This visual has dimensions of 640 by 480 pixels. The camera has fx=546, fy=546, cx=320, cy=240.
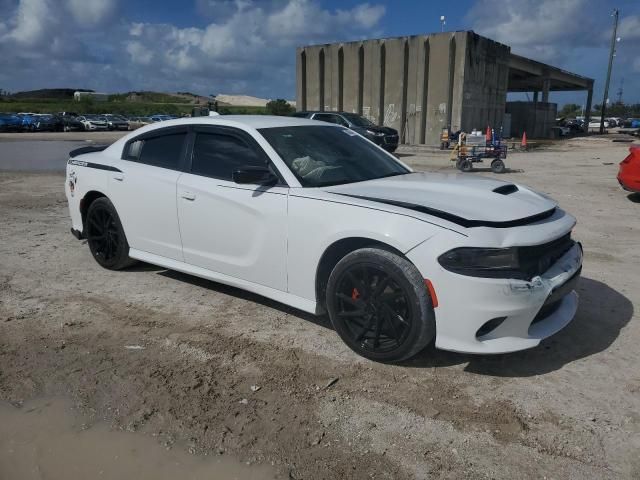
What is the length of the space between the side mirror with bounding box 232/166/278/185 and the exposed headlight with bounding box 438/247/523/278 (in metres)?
1.46

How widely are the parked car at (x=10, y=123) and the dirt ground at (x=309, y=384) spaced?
1604 inches

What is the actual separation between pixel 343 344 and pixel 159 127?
277 cm

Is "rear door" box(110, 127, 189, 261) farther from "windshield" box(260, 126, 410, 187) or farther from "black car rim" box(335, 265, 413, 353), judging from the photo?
"black car rim" box(335, 265, 413, 353)

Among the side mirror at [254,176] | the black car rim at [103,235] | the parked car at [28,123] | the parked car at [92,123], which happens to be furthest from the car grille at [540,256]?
the parked car at [92,123]

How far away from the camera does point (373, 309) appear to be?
3.51m

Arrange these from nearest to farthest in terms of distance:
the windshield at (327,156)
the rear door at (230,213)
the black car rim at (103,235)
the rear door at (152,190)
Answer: the rear door at (230,213) → the windshield at (327,156) → the rear door at (152,190) → the black car rim at (103,235)

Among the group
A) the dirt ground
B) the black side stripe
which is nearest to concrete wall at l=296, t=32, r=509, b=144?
the dirt ground

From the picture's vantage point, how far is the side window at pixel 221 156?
4.34 metres

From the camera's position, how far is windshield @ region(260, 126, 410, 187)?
4160 millimetres

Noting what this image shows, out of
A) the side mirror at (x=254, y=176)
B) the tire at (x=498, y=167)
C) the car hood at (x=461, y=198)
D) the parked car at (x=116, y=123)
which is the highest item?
the side mirror at (x=254, y=176)

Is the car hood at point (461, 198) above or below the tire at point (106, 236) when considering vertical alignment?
above

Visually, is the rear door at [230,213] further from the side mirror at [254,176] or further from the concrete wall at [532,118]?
the concrete wall at [532,118]

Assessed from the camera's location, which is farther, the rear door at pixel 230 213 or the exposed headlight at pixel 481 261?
the rear door at pixel 230 213

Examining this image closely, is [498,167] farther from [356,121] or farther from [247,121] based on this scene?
[247,121]
